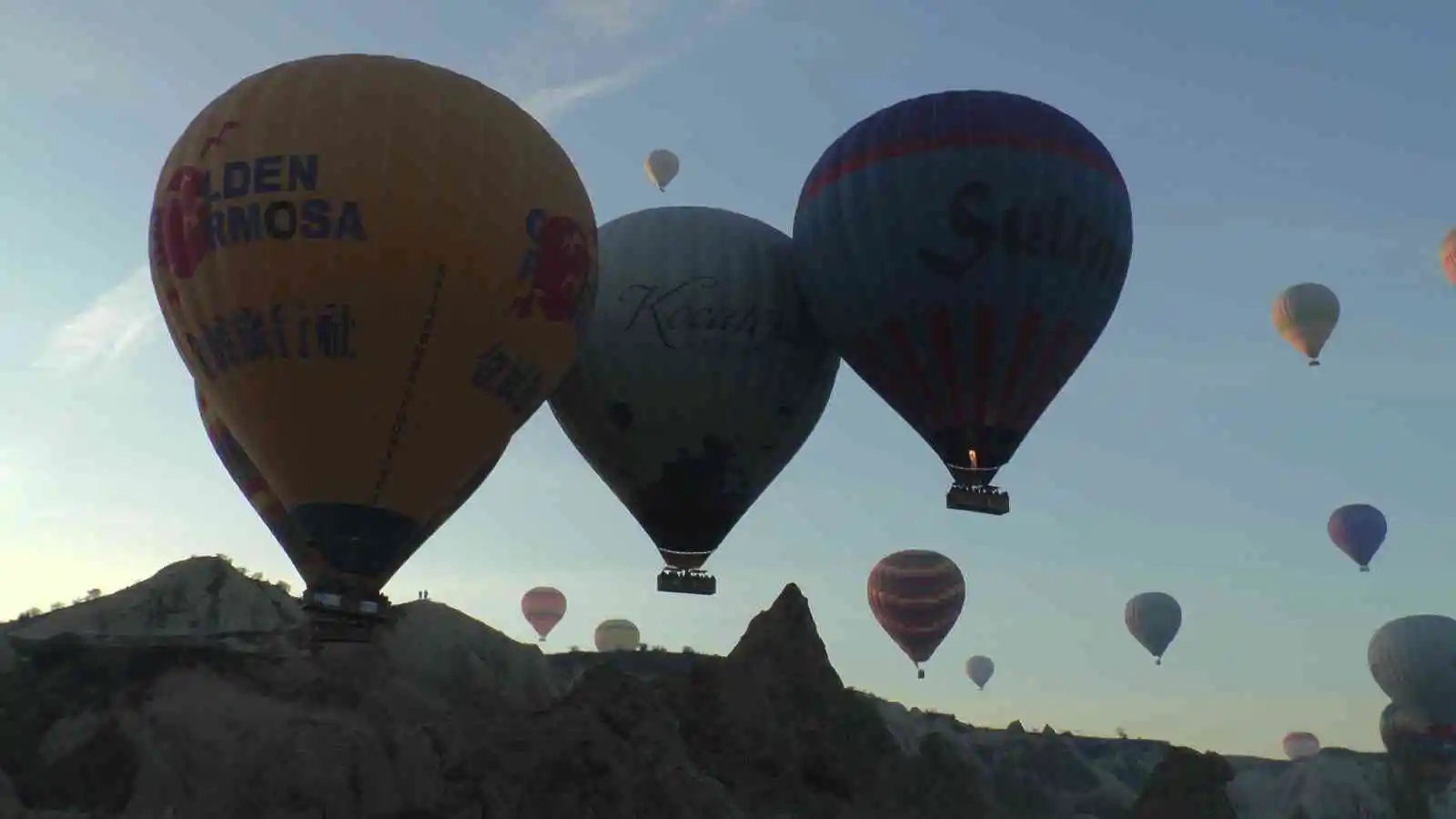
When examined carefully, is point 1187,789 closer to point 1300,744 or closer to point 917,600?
point 917,600

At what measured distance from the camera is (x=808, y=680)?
33.5 metres

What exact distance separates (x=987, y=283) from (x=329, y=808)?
21291 millimetres

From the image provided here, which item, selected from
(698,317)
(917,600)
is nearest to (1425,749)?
(917,600)

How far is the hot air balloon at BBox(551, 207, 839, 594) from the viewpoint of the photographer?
32.0 m

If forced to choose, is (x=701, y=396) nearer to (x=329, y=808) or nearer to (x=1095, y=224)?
(x=1095, y=224)

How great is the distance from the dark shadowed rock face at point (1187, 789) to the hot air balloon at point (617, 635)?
224 ft

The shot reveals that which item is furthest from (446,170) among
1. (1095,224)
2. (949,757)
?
(949,757)

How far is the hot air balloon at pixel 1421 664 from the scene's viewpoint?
75500 mm

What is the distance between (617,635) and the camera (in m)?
103

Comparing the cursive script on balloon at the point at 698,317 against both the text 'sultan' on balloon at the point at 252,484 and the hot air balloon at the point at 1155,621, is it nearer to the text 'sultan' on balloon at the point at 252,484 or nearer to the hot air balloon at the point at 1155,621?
the text 'sultan' on balloon at the point at 252,484

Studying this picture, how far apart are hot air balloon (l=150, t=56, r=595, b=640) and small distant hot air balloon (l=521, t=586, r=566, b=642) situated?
230 ft

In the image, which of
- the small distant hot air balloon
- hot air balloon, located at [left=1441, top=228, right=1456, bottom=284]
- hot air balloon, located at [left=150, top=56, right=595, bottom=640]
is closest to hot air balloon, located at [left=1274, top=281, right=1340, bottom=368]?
hot air balloon, located at [left=1441, top=228, right=1456, bottom=284]

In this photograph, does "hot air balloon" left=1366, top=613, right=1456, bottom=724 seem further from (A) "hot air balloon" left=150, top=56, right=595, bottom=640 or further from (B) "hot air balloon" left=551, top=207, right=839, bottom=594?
(A) "hot air balloon" left=150, top=56, right=595, bottom=640

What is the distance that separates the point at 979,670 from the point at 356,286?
292 ft
